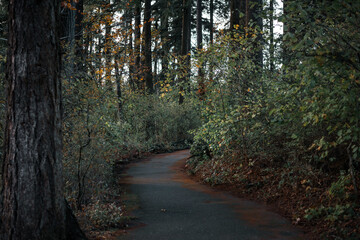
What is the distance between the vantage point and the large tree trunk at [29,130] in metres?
3.54

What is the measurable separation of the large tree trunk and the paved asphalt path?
1.71 metres

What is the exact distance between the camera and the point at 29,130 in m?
3.56

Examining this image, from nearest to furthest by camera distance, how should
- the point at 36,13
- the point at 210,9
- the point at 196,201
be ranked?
the point at 36,13 → the point at 196,201 → the point at 210,9

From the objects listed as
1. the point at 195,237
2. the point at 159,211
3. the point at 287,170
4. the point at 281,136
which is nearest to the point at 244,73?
the point at 281,136

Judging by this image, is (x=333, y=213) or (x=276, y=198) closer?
(x=333, y=213)

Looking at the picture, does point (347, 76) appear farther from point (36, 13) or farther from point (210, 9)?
point (210, 9)

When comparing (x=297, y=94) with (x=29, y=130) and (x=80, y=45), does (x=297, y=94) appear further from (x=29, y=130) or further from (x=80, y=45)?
(x=80, y=45)

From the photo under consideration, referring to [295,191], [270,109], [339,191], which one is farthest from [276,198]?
[270,109]

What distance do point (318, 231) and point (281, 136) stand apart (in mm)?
3379

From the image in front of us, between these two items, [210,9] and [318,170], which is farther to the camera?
[210,9]

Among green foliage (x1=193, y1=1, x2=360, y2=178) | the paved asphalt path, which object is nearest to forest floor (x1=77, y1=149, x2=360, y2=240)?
the paved asphalt path

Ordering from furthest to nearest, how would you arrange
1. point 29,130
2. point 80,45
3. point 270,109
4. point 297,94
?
1. point 80,45
2. point 270,109
3. point 297,94
4. point 29,130

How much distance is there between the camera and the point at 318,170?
22.3 feet

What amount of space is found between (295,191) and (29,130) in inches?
203
